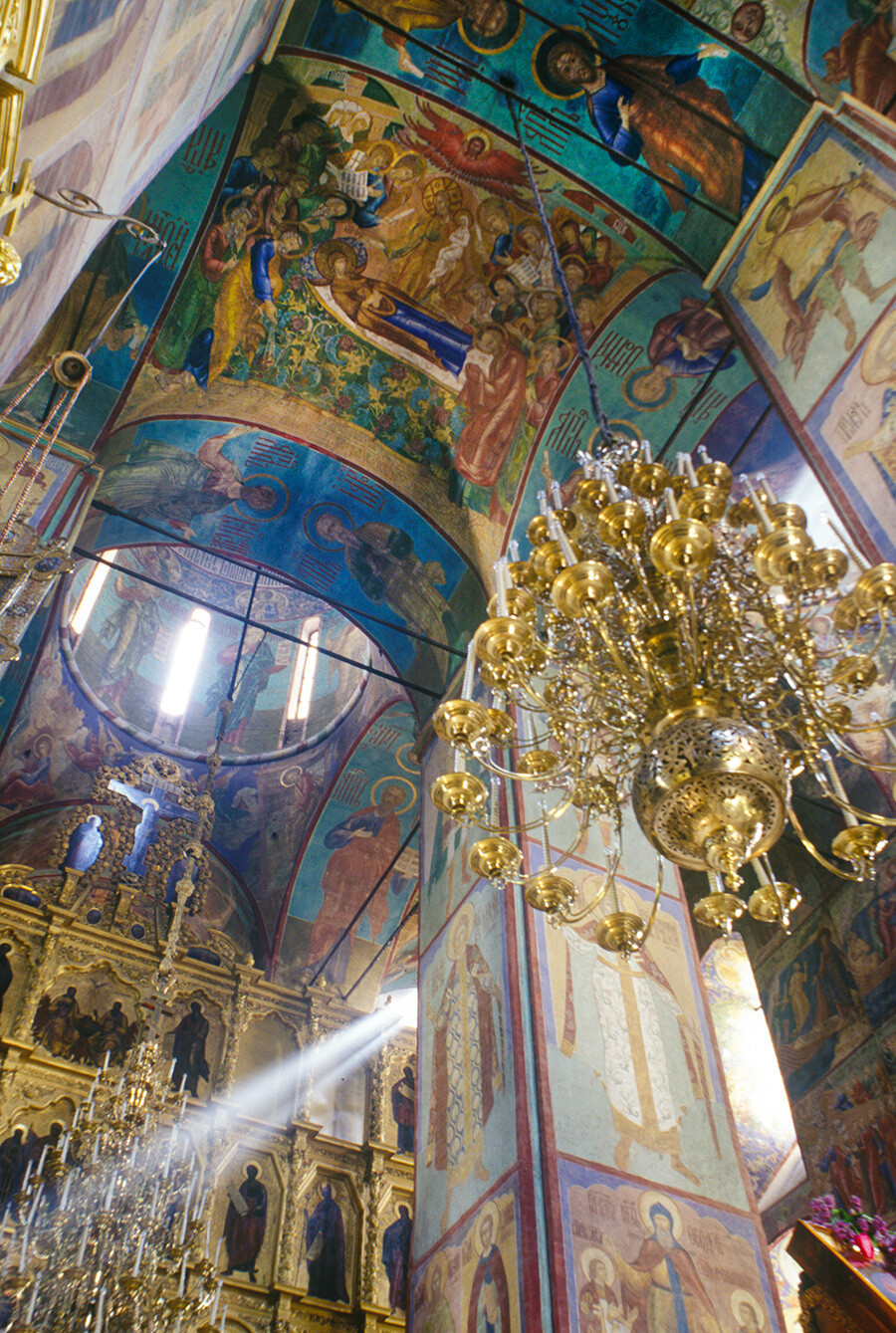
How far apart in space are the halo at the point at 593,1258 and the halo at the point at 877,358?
5.16 meters

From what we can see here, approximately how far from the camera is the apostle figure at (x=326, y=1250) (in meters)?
9.98

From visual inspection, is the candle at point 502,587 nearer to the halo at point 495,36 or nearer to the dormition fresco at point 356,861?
the halo at point 495,36

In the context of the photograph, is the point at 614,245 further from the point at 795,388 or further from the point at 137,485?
the point at 137,485

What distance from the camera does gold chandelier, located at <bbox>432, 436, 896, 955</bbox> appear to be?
337 cm

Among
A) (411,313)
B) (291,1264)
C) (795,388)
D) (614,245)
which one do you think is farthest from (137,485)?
(291,1264)

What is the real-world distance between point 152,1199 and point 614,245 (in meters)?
8.42

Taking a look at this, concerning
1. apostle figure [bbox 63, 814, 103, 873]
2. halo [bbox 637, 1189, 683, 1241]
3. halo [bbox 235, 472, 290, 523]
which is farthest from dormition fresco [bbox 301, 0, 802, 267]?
apostle figure [bbox 63, 814, 103, 873]

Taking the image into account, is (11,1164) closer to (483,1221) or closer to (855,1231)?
(483,1221)

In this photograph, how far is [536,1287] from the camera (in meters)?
4.66

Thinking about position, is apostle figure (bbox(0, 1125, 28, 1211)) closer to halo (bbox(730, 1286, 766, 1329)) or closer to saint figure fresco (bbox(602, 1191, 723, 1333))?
saint figure fresco (bbox(602, 1191, 723, 1333))

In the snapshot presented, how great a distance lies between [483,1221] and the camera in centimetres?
538

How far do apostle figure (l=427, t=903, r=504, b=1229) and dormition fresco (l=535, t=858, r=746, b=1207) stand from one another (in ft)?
1.56

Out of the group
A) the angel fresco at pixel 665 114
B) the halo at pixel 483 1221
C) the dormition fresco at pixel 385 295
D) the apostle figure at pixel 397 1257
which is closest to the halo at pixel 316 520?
the dormition fresco at pixel 385 295

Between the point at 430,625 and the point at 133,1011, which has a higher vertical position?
the point at 430,625
